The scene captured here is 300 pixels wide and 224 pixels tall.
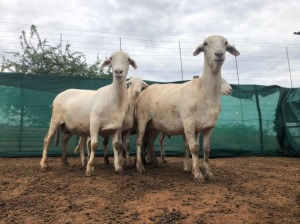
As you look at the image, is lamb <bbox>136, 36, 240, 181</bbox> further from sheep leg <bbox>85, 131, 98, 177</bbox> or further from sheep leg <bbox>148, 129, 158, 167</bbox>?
sheep leg <bbox>85, 131, 98, 177</bbox>

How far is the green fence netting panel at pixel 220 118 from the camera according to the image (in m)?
8.54

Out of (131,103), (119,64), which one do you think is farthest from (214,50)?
(131,103)

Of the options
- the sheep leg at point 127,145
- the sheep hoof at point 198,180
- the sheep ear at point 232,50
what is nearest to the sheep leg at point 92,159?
the sheep leg at point 127,145

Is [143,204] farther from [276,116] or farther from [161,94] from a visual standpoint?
[276,116]

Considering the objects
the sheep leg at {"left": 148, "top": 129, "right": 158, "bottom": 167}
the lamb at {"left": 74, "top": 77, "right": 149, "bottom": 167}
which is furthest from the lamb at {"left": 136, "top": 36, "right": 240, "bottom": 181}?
the sheep leg at {"left": 148, "top": 129, "right": 158, "bottom": 167}

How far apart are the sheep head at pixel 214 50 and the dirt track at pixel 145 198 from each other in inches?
Result: 84.1

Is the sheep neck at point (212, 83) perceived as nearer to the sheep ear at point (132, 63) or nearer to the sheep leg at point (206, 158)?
the sheep leg at point (206, 158)

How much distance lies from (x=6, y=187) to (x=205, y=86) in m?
3.87

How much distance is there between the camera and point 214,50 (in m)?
5.36

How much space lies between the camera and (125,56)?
615 cm

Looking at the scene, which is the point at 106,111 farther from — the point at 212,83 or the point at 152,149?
the point at 212,83

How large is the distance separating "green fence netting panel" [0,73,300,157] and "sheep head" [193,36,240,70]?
14.0 ft

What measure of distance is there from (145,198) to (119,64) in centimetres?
275

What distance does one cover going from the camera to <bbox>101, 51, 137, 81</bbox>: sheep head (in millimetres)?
5855
